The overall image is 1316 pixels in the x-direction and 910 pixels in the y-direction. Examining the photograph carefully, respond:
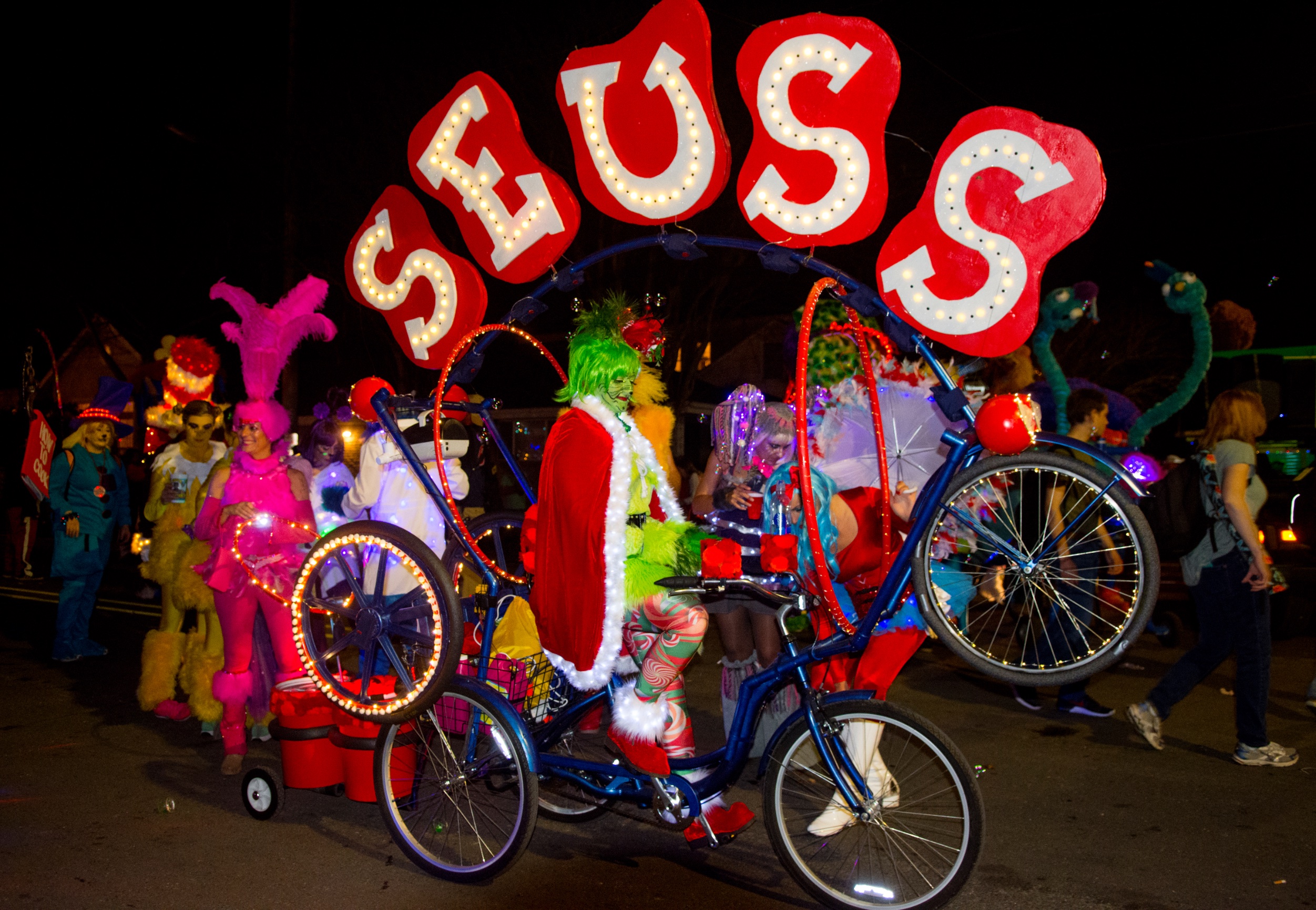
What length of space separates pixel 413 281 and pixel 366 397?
601 mm

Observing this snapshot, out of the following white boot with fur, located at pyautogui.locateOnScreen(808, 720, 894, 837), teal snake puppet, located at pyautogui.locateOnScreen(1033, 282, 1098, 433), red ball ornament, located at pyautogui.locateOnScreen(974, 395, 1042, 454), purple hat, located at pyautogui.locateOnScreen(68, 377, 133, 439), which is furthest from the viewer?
purple hat, located at pyautogui.locateOnScreen(68, 377, 133, 439)

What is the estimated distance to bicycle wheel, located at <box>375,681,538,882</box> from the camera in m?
3.90

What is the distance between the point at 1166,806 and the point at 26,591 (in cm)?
1295

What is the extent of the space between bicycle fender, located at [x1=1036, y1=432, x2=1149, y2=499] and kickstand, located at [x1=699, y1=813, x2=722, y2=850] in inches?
72.2

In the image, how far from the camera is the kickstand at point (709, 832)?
150 inches

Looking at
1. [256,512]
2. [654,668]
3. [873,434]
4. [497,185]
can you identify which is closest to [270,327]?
[256,512]

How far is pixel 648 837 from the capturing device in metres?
4.50

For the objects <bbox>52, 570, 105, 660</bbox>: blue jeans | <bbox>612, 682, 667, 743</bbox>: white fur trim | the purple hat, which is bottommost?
<bbox>52, 570, 105, 660</bbox>: blue jeans

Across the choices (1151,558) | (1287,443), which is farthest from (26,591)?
(1287,443)

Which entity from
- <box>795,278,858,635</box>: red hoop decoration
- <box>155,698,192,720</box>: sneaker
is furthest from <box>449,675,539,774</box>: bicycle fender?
<box>155,698,192,720</box>: sneaker

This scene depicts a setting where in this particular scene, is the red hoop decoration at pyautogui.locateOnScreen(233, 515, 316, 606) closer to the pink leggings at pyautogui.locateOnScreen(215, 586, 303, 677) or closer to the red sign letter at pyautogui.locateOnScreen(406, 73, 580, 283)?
the pink leggings at pyautogui.locateOnScreen(215, 586, 303, 677)

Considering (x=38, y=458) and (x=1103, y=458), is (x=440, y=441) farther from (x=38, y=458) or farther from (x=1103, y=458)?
(x=38, y=458)

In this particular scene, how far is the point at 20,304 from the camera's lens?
2361cm

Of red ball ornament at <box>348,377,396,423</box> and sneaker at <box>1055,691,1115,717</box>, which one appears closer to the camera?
red ball ornament at <box>348,377,396,423</box>
